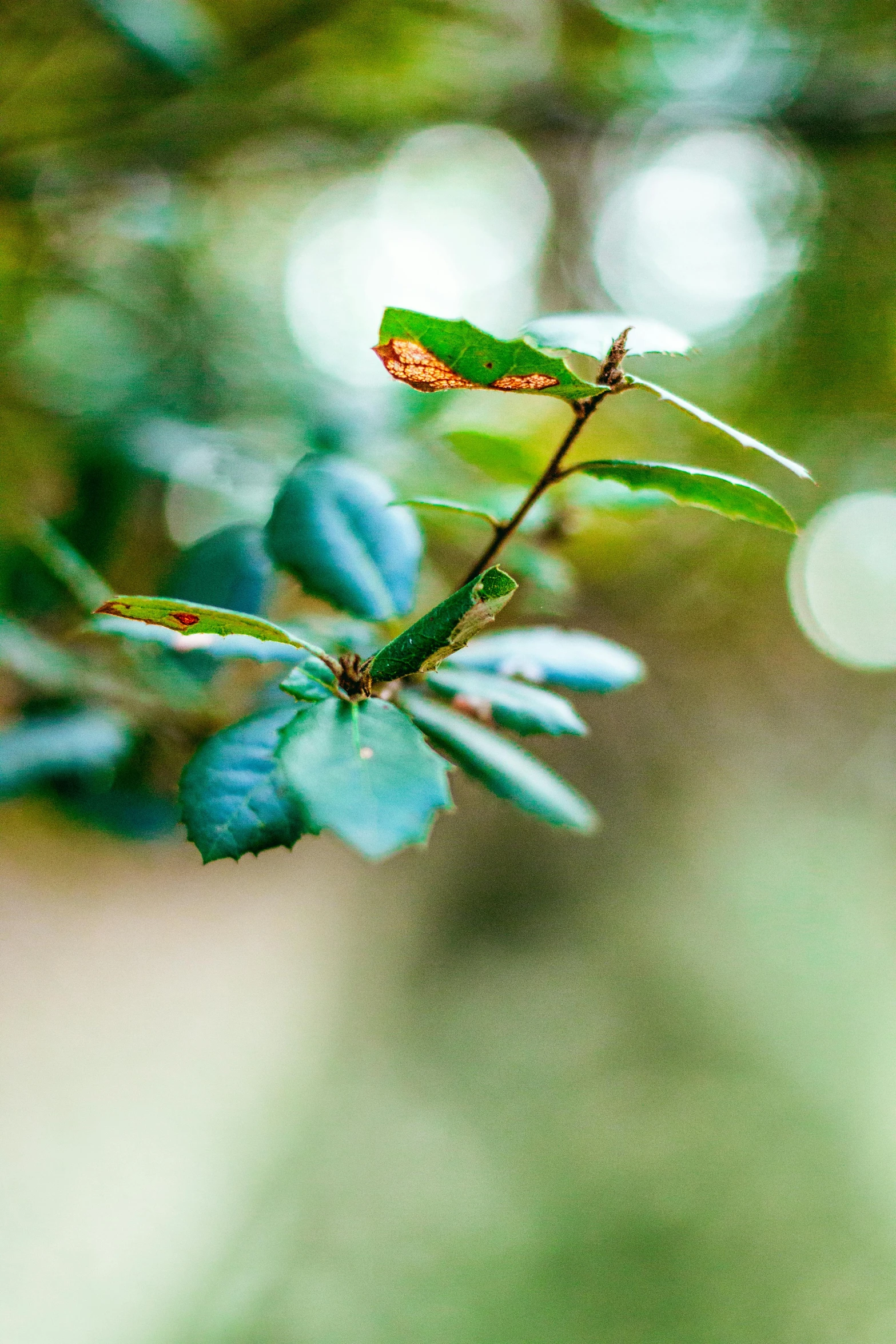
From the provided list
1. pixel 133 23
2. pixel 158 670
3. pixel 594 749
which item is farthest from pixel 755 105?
pixel 594 749

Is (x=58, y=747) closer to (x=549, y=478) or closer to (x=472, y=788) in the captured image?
(x=549, y=478)

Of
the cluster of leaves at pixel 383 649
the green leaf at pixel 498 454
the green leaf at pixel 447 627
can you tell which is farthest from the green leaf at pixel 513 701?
the green leaf at pixel 498 454

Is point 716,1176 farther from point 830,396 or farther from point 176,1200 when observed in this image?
point 830,396

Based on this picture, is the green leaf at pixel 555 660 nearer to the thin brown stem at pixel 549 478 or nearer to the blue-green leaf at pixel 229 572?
the thin brown stem at pixel 549 478

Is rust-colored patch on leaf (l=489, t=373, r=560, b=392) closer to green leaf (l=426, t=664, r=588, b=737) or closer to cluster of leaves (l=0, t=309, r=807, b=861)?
cluster of leaves (l=0, t=309, r=807, b=861)

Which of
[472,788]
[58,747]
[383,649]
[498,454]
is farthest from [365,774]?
[472,788]

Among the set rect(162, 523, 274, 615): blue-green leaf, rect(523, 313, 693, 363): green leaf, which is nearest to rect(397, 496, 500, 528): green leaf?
rect(523, 313, 693, 363): green leaf
